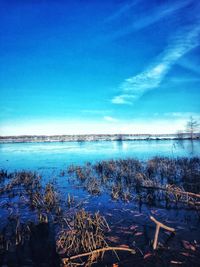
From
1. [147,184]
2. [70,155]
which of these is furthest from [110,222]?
[70,155]

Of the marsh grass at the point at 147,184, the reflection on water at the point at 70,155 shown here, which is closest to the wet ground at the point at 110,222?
the marsh grass at the point at 147,184

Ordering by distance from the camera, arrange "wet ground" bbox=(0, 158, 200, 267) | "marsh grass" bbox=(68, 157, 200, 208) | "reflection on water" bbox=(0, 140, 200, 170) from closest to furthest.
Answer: "wet ground" bbox=(0, 158, 200, 267) < "marsh grass" bbox=(68, 157, 200, 208) < "reflection on water" bbox=(0, 140, 200, 170)

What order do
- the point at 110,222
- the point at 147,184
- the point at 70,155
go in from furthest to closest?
the point at 70,155 → the point at 147,184 → the point at 110,222

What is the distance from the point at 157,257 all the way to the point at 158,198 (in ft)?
19.3

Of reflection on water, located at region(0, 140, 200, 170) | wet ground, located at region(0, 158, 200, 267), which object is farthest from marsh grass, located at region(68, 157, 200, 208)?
reflection on water, located at region(0, 140, 200, 170)

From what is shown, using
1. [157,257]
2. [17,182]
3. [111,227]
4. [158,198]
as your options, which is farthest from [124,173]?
[157,257]

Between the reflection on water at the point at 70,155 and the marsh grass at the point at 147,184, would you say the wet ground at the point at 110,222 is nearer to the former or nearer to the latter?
the marsh grass at the point at 147,184

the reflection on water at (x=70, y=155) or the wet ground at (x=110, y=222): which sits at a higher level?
the reflection on water at (x=70, y=155)

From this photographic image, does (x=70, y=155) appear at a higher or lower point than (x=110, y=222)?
higher

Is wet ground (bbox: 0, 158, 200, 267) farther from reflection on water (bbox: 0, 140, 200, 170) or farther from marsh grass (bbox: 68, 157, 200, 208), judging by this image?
reflection on water (bbox: 0, 140, 200, 170)

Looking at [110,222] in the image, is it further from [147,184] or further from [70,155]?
[70,155]

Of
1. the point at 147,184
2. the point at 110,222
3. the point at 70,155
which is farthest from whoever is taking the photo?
the point at 70,155

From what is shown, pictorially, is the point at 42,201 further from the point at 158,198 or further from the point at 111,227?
the point at 158,198

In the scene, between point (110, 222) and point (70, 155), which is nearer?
point (110, 222)
